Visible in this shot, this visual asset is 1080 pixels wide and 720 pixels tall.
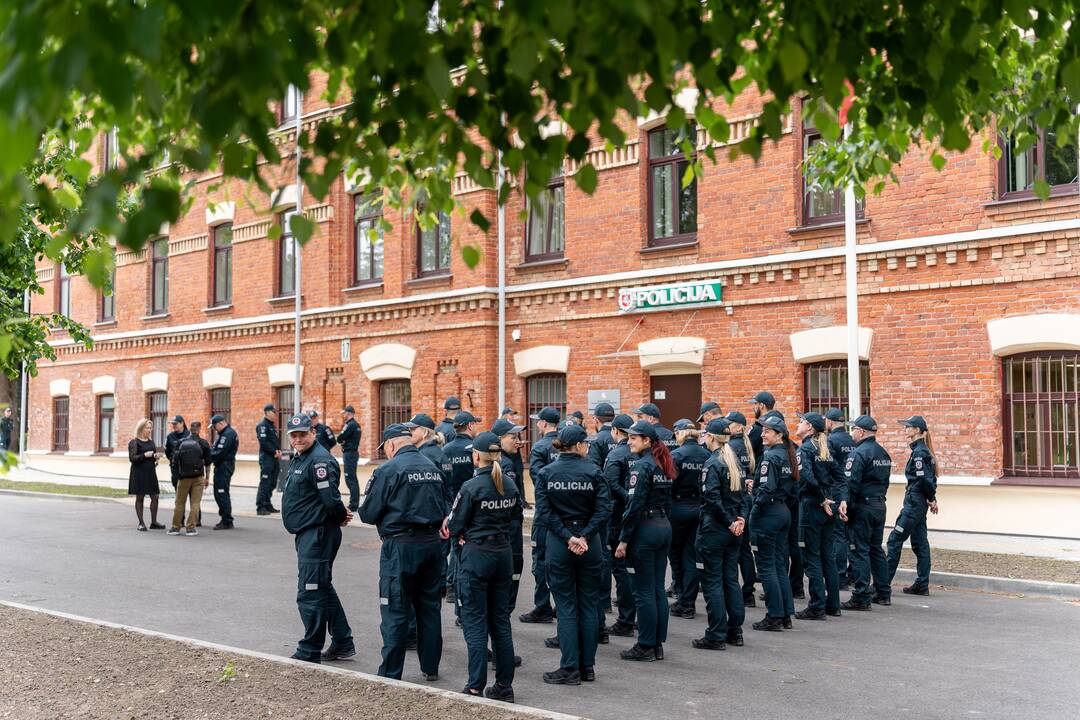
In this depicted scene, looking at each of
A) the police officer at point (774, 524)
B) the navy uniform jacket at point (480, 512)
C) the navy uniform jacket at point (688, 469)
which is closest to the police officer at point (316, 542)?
the navy uniform jacket at point (480, 512)

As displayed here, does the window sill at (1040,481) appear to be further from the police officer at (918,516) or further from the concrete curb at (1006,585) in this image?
the police officer at (918,516)

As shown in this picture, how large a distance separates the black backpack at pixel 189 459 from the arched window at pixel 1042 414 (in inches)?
491

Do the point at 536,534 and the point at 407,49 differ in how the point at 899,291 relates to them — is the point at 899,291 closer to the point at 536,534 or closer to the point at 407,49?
the point at 536,534

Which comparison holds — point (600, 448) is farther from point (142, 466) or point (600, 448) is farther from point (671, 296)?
point (142, 466)

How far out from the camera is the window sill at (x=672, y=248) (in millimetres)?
17312

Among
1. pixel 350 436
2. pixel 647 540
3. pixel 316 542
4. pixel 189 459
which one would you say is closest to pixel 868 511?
pixel 647 540

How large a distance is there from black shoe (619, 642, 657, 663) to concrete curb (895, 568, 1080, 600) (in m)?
5.05

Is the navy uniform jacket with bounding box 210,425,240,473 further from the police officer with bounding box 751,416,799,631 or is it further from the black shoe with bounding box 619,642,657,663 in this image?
the black shoe with bounding box 619,642,657,663

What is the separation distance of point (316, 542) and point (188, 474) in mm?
9562

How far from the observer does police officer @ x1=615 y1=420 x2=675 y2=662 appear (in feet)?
27.2

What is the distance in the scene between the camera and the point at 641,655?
8.30m

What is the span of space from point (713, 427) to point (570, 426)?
2295mm

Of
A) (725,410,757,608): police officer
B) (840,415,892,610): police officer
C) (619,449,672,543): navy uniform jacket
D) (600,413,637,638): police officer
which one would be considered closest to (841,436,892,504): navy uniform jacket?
(840,415,892,610): police officer

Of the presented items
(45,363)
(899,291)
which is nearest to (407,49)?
(899,291)
